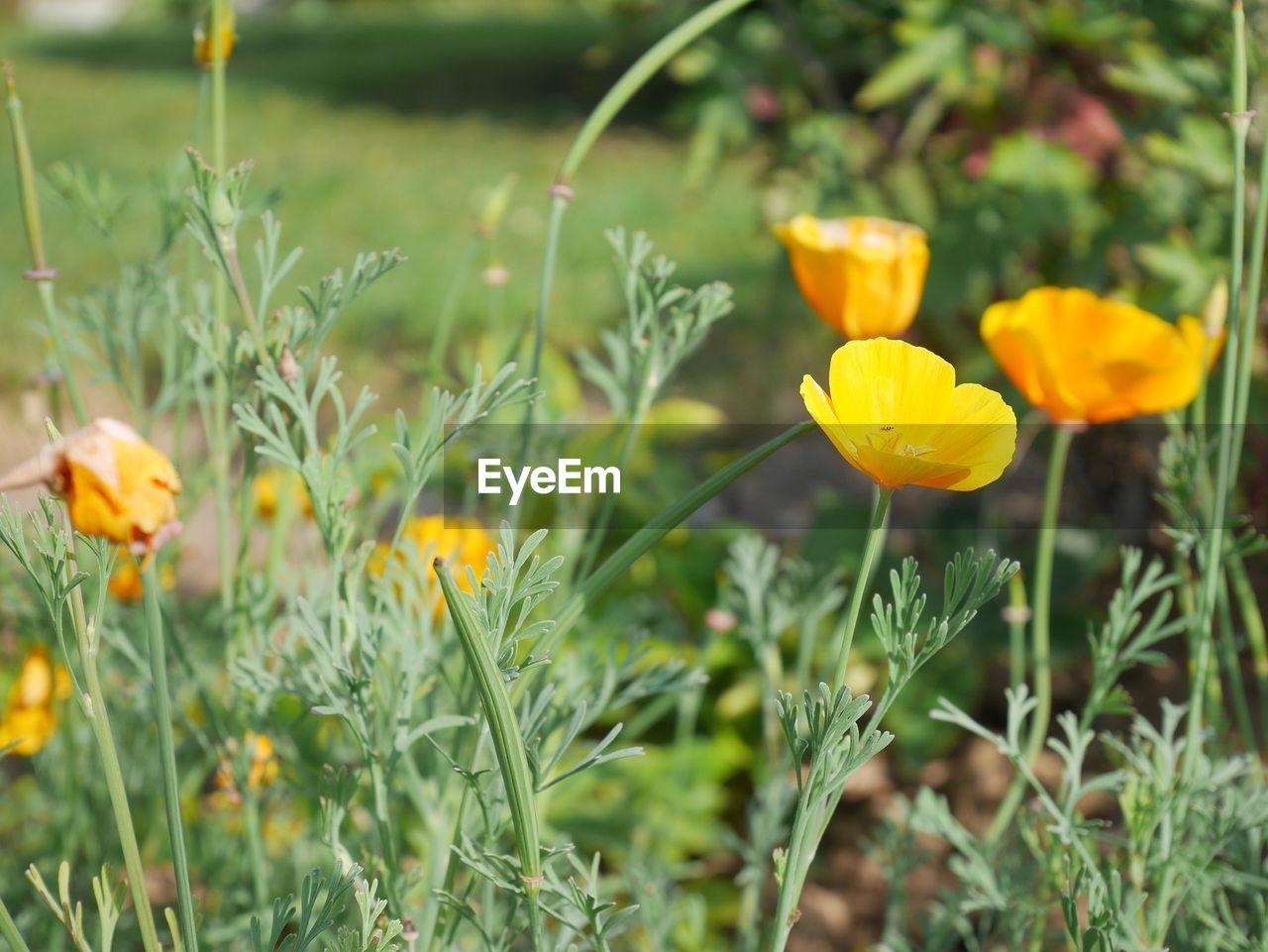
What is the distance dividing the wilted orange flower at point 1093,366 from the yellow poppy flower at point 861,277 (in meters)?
0.06

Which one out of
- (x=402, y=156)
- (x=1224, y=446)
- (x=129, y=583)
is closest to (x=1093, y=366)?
(x=1224, y=446)

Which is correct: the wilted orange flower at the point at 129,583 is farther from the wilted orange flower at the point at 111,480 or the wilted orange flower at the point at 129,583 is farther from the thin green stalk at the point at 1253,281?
the thin green stalk at the point at 1253,281

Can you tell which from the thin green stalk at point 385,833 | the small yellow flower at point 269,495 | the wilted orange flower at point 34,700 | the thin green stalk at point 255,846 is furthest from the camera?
the small yellow flower at point 269,495

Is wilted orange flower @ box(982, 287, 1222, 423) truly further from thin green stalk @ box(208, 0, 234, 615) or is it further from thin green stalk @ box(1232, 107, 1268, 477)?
thin green stalk @ box(208, 0, 234, 615)

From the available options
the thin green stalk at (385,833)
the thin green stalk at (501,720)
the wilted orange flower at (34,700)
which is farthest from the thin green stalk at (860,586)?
the wilted orange flower at (34,700)

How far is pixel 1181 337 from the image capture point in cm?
77

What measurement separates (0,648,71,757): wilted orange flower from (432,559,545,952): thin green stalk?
0.56 metres

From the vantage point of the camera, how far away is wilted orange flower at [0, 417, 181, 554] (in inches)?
18.5

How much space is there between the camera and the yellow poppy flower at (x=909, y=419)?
47cm

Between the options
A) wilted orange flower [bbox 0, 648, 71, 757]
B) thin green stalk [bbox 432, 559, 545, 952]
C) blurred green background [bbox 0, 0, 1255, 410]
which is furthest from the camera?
blurred green background [bbox 0, 0, 1255, 410]

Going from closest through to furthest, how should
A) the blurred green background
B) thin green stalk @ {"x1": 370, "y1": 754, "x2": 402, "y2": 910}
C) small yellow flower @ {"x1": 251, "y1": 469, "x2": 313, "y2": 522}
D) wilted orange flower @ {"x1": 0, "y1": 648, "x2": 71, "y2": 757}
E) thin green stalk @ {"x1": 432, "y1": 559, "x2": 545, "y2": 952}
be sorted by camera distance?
thin green stalk @ {"x1": 432, "y1": 559, "x2": 545, "y2": 952} → thin green stalk @ {"x1": 370, "y1": 754, "x2": 402, "y2": 910} → wilted orange flower @ {"x1": 0, "y1": 648, "x2": 71, "y2": 757} → small yellow flower @ {"x1": 251, "y1": 469, "x2": 313, "y2": 522} → the blurred green background

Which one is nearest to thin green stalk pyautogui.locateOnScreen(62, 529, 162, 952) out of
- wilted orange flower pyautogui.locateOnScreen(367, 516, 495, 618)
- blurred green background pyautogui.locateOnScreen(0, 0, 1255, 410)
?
wilted orange flower pyautogui.locateOnScreen(367, 516, 495, 618)

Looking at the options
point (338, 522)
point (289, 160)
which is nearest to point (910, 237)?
point (338, 522)

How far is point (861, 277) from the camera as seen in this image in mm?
757
